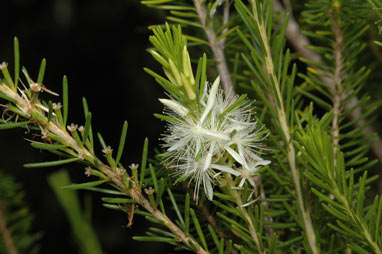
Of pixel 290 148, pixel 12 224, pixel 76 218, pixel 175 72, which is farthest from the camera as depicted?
pixel 12 224

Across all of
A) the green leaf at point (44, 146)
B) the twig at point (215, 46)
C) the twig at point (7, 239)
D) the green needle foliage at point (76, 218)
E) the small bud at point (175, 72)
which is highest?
the twig at point (215, 46)

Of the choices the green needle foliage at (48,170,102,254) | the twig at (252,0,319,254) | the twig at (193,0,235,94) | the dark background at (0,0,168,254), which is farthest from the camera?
the dark background at (0,0,168,254)

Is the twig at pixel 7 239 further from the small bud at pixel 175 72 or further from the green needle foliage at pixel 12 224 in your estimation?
the small bud at pixel 175 72

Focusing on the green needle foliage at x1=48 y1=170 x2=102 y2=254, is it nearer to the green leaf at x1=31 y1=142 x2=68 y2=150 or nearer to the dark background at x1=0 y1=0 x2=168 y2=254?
the green leaf at x1=31 y1=142 x2=68 y2=150

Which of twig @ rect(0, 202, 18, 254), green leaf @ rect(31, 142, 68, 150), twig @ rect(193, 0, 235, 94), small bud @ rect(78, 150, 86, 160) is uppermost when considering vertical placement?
twig @ rect(193, 0, 235, 94)

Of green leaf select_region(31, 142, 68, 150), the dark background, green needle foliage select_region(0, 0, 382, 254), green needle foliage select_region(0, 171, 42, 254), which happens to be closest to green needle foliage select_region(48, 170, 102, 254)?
green needle foliage select_region(0, 171, 42, 254)

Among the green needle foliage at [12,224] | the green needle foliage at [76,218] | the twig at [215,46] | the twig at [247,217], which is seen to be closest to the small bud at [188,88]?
the twig at [247,217]

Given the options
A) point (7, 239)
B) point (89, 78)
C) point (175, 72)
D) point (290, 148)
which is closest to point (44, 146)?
point (175, 72)

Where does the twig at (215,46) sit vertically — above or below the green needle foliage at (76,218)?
above

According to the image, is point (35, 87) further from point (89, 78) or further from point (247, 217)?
point (89, 78)
